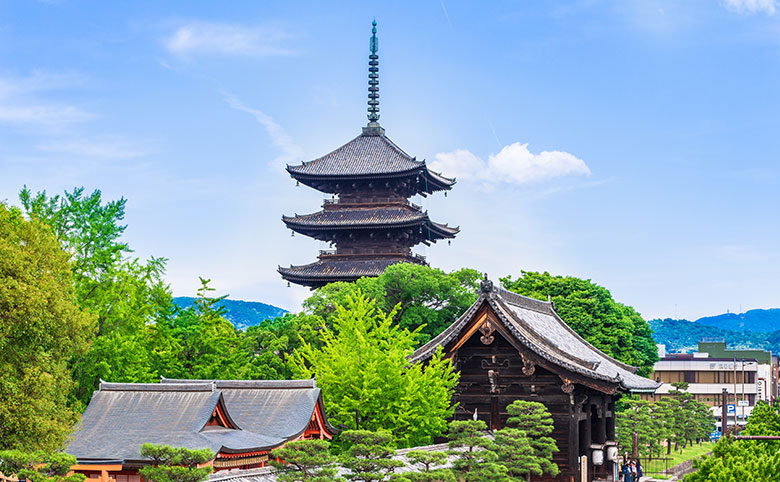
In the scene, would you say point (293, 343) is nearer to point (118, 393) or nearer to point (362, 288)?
point (362, 288)

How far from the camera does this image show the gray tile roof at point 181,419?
29.9 metres

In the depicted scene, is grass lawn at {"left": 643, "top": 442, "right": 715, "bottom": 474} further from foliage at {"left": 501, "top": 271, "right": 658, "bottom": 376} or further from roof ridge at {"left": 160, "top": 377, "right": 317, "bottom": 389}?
roof ridge at {"left": 160, "top": 377, "right": 317, "bottom": 389}

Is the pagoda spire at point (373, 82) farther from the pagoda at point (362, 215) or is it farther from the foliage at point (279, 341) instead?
the foliage at point (279, 341)

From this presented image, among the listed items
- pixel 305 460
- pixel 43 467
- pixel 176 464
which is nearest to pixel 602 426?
pixel 305 460

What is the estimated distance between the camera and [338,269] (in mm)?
65562

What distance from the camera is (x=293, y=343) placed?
1967 inches

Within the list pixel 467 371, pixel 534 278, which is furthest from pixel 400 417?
pixel 534 278

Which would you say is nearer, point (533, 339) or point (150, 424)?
point (150, 424)

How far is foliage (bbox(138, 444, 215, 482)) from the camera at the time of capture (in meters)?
21.0

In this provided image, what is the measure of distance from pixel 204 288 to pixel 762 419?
26.2 metres

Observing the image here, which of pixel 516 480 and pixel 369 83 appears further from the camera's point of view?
pixel 369 83

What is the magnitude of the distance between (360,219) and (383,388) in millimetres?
34069

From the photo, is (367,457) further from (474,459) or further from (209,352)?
(209,352)

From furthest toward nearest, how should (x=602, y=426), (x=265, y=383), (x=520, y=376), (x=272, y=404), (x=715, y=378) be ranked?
(x=715, y=378) < (x=602, y=426) < (x=265, y=383) < (x=520, y=376) < (x=272, y=404)
